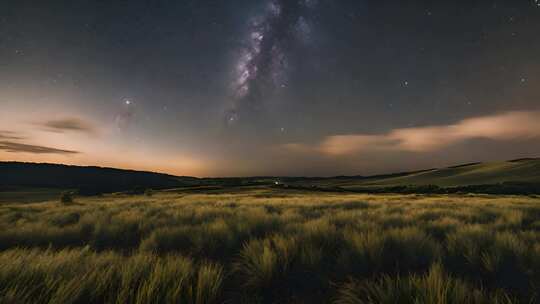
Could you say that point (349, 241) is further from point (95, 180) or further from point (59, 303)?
point (95, 180)

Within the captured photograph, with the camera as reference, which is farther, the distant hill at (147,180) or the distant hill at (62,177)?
the distant hill at (62,177)

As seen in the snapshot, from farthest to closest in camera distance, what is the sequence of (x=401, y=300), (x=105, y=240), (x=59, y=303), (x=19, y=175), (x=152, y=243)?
(x=19, y=175) < (x=105, y=240) < (x=152, y=243) < (x=401, y=300) < (x=59, y=303)

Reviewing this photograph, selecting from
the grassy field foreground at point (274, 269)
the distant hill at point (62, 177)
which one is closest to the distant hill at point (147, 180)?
the distant hill at point (62, 177)

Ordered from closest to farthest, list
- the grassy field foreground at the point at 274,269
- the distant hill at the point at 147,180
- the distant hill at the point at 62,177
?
the grassy field foreground at the point at 274,269 < the distant hill at the point at 147,180 < the distant hill at the point at 62,177

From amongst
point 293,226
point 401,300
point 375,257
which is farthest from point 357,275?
point 293,226

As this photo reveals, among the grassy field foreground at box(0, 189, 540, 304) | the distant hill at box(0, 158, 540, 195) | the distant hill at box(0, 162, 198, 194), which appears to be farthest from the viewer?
the distant hill at box(0, 162, 198, 194)

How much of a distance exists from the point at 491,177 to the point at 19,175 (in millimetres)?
182796

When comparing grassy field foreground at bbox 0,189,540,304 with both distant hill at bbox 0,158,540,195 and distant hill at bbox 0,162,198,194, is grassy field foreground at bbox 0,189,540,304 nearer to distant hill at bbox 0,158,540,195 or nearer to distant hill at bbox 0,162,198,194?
distant hill at bbox 0,158,540,195

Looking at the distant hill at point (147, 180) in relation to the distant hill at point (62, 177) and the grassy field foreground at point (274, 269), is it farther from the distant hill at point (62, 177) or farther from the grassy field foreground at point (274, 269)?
the grassy field foreground at point (274, 269)

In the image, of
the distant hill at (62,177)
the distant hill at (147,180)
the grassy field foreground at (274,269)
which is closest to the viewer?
the grassy field foreground at (274,269)

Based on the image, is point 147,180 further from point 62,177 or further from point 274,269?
point 274,269

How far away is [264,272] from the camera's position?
283 centimetres

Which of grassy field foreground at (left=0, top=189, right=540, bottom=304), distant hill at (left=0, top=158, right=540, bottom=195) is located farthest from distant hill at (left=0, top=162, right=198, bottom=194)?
grassy field foreground at (left=0, top=189, right=540, bottom=304)

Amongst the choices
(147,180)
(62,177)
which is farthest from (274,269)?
(62,177)
